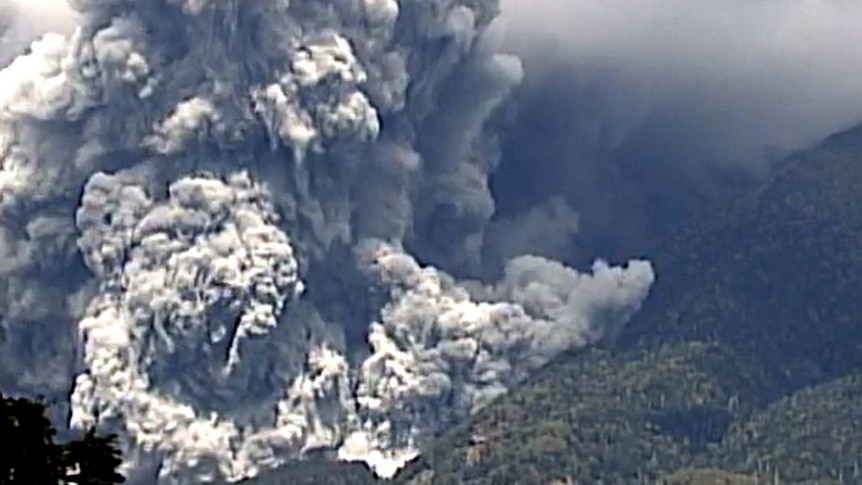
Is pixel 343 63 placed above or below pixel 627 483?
above

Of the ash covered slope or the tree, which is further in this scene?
the ash covered slope

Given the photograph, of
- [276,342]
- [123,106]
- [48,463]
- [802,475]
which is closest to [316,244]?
[276,342]

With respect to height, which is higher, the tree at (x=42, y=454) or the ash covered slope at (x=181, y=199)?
the ash covered slope at (x=181, y=199)

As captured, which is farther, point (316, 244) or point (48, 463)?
point (316, 244)

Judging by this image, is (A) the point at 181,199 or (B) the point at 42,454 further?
(A) the point at 181,199

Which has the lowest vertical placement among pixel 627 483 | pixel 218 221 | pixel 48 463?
pixel 48 463

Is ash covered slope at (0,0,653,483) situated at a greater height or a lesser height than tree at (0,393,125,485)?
greater

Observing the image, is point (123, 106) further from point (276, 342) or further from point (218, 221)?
point (276, 342)

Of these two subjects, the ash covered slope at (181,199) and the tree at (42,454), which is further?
the ash covered slope at (181,199)
